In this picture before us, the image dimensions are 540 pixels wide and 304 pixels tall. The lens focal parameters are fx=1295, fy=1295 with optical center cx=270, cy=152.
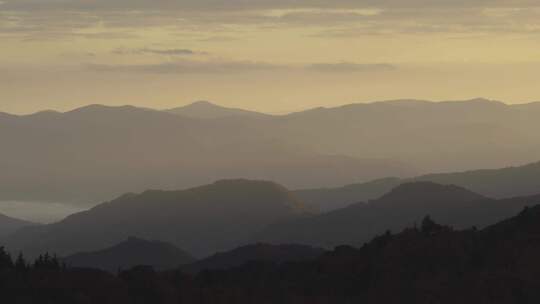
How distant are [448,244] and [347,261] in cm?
952

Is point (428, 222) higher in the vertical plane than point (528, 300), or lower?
higher

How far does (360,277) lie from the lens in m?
115

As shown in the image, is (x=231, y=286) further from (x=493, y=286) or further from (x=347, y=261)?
(x=493, y=286)

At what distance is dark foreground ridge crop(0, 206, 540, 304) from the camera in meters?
97.2

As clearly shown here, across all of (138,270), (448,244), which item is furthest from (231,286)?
(448,244)

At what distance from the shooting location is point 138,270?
339ft

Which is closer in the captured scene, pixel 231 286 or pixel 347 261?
pixel 231 286

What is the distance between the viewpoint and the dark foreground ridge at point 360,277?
9725 centimetres

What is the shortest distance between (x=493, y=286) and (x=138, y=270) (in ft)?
91.9

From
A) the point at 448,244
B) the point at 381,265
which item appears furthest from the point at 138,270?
A: the point at 448,244

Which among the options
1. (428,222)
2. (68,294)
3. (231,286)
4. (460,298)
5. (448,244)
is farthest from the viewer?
(428,222)

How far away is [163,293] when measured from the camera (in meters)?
98.4

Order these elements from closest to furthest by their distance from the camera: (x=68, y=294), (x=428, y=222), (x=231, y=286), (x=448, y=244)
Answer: (x=68, y=294) → (x=231, y=286) → (x=448, y=244) → (x=428, y=222)

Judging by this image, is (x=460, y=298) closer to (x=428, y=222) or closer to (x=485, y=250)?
(x=485, y=250)
